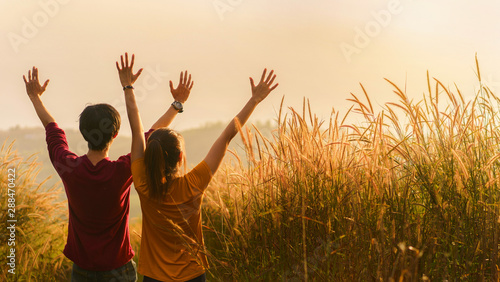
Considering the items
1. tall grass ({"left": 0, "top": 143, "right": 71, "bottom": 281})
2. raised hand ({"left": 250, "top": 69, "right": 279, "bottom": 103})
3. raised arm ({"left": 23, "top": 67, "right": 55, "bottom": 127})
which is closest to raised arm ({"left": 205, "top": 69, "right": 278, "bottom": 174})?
raised hand ({"left": 250, "top": 69, "right": 279, "bottom": 103})

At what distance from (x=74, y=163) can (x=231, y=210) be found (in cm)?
195

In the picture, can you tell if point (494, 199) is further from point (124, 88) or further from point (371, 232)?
point (124, 88)

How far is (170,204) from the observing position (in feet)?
7.59

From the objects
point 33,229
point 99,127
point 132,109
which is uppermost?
point 132,109

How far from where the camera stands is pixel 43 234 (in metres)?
4.28

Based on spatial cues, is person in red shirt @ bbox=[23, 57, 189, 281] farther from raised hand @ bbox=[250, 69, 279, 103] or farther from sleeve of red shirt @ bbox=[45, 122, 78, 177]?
raised hand @ bbox=[250, 69, 279, 103]

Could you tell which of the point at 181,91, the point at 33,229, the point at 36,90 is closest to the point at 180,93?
the point at 181,91

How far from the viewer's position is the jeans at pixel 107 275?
247 centimetres

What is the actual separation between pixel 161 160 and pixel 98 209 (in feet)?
1.52

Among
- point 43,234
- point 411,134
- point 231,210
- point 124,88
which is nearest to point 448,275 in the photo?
point 411,134

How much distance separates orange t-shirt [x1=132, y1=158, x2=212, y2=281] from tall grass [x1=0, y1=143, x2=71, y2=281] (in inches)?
75.8

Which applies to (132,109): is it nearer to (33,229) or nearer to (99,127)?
(99,127)

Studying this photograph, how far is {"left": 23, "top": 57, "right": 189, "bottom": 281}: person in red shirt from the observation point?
2.41m

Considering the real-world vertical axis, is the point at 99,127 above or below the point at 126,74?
below
